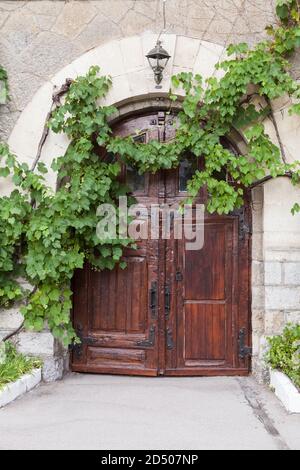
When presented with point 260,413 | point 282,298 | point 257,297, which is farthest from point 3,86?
point 260,413

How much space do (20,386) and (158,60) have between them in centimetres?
288

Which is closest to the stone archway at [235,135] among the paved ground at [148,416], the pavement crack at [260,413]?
the pavement crack at [260,413]

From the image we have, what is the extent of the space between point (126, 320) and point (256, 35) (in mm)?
2752

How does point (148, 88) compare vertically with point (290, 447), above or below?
above

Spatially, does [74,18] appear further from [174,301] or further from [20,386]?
[20,386]

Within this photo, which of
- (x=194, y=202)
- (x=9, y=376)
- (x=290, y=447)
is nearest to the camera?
(x=290, y=447)

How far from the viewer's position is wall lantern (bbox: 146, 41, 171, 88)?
409cm

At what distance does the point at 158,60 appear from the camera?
4133 millimetres

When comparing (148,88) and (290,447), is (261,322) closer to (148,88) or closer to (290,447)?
(290,447)

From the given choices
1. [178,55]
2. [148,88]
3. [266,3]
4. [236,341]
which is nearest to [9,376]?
[236,341]

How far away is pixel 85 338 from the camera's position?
177 inches

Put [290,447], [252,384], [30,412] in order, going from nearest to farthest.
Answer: [290,447], [30,412], [252,384]

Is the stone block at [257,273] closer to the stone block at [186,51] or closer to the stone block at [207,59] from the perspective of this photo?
the stone block at [207,59]

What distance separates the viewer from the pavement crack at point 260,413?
3033mm
